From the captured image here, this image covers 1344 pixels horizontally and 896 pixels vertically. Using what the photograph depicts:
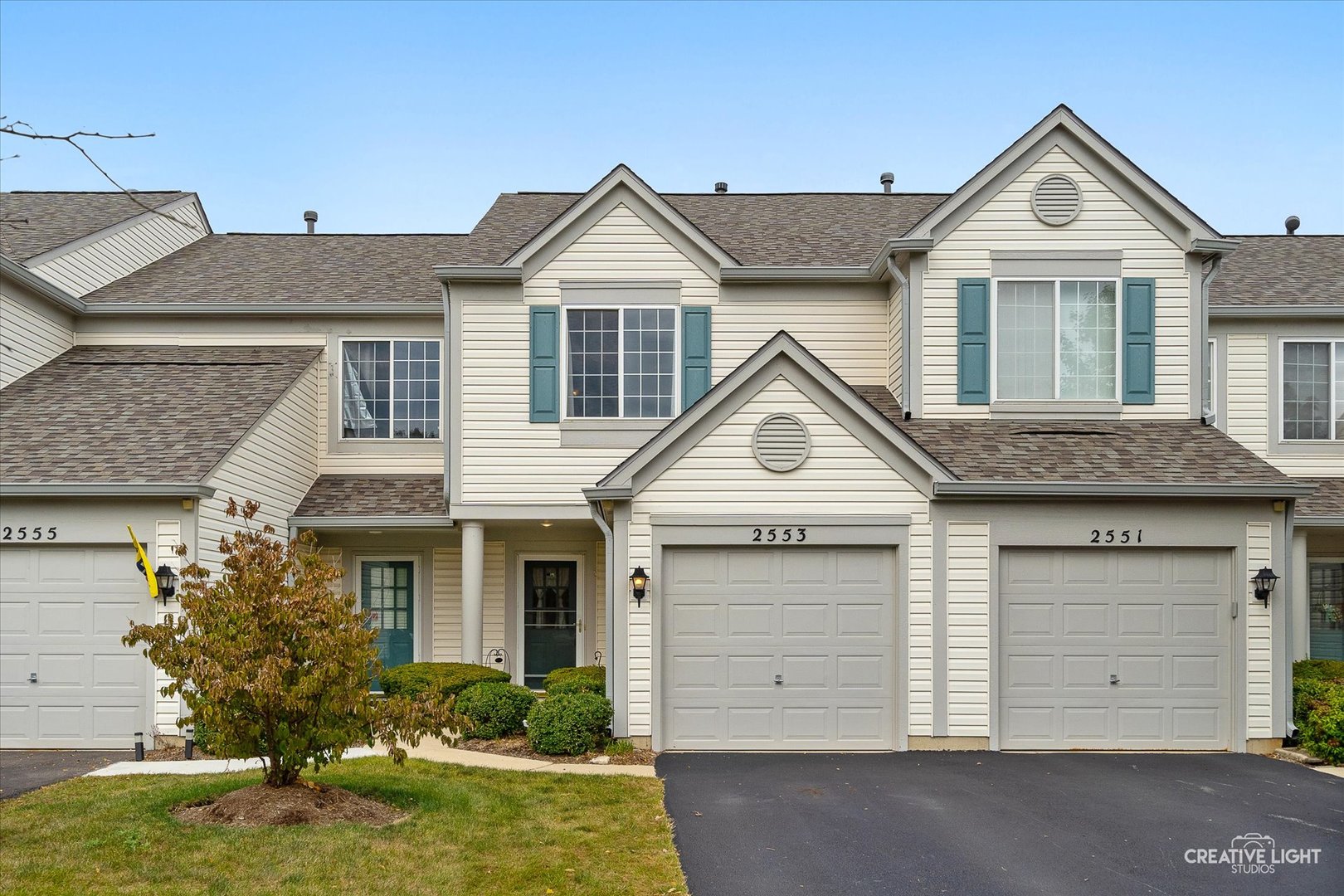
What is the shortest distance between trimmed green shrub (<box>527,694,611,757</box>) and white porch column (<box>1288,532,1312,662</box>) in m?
10.5

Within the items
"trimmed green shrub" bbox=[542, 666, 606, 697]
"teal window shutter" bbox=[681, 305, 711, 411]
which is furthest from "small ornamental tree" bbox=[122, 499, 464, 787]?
"teal window shutter" bbox=[681, 305, 711, 411]

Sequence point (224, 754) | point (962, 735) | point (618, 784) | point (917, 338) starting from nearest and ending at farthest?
1. point (224, 754)
2. point (618, 784)
3. point (962, 735)
4. point (917, 338)

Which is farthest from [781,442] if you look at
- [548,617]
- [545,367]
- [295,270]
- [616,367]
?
[295,270]

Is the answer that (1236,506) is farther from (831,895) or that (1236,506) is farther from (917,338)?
(831,895)

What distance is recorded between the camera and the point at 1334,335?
16.7 metres

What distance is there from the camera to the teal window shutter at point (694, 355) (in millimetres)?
15602

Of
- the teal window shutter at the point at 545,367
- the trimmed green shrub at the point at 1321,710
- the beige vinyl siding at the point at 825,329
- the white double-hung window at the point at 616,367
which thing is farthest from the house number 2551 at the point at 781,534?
the trimmed green shrub at the point at 1321,710

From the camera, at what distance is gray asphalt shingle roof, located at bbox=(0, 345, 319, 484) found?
1305 cm

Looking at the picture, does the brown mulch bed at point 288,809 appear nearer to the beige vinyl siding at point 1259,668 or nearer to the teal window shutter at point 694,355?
the teal window shutter at point 694,355

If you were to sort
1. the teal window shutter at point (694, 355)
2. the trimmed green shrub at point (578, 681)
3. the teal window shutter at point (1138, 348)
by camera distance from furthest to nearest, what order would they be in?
the teal window shutter at point (694, 355)
the teal window shutter at point (1138, 348)
the trimmed green shrub at point (578, 681)

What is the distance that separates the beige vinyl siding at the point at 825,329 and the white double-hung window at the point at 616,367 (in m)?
0.95

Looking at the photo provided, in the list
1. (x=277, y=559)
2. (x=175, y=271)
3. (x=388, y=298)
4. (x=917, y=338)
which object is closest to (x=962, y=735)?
(x=917, y=338)

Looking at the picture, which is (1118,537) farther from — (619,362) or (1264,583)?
(619,362)

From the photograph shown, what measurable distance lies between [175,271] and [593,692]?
11717 millimetres
